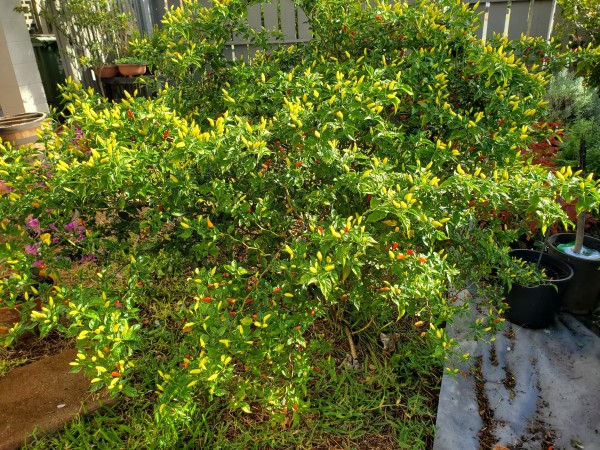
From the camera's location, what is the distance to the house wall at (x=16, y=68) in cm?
489

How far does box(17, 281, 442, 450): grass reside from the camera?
2.15 metres

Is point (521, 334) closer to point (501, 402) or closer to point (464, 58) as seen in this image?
point (501, 402)

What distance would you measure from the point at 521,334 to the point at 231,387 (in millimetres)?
1835

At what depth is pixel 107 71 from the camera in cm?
623

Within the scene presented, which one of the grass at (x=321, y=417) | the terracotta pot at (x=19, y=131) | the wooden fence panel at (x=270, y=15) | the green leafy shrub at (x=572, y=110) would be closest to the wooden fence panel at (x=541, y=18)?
the green leafy shrub at (x=572, y=110)

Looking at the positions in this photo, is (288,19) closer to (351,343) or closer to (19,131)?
(19,131)

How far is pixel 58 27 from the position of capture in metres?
5.78

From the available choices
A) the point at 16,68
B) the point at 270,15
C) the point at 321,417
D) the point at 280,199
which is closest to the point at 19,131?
the point at 16,68

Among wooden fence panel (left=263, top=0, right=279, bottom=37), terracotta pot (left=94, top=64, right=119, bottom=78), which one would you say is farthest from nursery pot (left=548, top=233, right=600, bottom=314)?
terracotta pot (left=94, top=64, right=119, bottom=78)

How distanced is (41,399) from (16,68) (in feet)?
13.2

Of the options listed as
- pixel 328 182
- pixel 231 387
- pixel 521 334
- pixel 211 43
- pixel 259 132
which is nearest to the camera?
pixel 259 132

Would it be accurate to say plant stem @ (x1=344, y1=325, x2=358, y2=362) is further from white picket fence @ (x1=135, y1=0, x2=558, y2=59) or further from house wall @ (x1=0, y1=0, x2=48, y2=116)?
house wall @ (x1=0, y1=0, x2=48, y2=116)

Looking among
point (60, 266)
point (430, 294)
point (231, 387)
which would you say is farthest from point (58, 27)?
point (430, 294)

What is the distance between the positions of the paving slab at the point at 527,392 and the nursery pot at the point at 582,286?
0.49 ft
